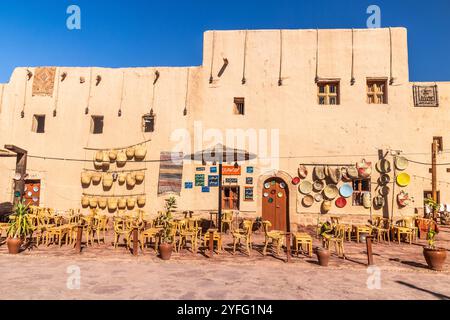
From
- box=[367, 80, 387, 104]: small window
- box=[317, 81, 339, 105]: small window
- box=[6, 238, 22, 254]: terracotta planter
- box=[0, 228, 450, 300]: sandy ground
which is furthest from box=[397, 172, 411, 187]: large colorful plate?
box=[6, 238, 22, 254]: terracotta planter

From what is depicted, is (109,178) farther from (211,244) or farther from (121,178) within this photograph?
(211,244)

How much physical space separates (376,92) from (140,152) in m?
11.3

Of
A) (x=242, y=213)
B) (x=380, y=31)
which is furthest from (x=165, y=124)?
(x=380, y=31)

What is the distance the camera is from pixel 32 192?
15508mm

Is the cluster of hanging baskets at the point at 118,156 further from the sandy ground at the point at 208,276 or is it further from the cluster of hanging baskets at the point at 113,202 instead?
the sandy ground at the point at 208,276

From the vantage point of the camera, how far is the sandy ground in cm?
612

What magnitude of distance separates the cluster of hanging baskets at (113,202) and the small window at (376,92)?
11534 mm

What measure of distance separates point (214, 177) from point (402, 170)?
328 inches

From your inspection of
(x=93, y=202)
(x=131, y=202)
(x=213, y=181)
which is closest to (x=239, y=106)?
(x=213, y=181)

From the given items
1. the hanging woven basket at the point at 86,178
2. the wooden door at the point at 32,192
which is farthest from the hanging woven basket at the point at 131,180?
the wooden door at the point at 32,192

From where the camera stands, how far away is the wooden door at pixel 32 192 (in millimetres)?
15430

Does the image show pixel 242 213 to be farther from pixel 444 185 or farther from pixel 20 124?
pixel 20 124

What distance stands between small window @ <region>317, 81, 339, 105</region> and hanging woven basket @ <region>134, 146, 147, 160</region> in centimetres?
853

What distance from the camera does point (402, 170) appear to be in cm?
1402
